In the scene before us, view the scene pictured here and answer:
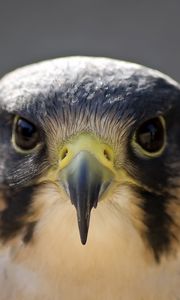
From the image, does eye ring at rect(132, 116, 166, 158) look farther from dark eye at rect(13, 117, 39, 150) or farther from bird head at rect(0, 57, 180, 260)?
dark eye at rect(13, 117, 39, 150)

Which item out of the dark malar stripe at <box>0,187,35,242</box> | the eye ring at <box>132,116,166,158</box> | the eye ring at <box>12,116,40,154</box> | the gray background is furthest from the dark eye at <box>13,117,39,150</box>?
the gray background

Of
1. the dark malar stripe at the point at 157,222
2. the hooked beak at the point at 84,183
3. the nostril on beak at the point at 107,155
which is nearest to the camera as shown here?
the hooked beak at the point at 84,183

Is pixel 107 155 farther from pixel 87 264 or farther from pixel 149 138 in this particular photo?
pixel 87 264

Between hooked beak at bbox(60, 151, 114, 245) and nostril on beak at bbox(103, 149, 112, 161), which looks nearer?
hooked beak at bbox(60, 151, 114, 245)

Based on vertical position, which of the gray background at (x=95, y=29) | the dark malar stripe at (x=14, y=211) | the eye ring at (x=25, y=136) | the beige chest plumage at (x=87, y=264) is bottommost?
the beige chest plumage at (x=87, y=264)

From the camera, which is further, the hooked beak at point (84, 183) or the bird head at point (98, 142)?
the bird head at point (98, 142)

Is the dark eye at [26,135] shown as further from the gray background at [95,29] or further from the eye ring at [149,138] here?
the gray background at [95,29]

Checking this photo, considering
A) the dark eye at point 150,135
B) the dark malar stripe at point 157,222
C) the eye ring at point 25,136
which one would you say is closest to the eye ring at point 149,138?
the dark eye at point 150,135

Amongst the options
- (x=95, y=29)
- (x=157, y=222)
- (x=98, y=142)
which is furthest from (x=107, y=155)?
(x=95, y=29)

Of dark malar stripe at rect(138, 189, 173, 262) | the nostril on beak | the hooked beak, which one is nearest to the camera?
the hooked beak
